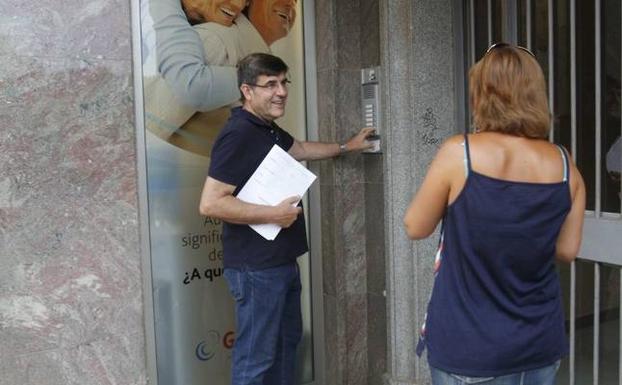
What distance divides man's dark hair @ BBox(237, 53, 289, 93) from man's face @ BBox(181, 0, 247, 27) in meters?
0.65

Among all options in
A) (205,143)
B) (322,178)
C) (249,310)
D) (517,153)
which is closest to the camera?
(517,153)

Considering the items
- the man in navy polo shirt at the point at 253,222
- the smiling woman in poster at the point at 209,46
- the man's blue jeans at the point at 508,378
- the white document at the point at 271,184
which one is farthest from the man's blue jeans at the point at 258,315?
the man's blue jeans at the point at 508,378

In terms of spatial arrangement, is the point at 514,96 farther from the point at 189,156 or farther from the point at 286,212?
the point at 189,156

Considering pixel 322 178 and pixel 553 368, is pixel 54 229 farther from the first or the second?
pixel 553 368

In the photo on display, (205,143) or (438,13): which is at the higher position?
(438,13)

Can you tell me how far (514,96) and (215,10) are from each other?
2317 millimetres

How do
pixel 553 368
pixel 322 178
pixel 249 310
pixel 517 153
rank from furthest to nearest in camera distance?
pixel 322 178, pixel 249 310, pixel 553 368, pixel 517 153

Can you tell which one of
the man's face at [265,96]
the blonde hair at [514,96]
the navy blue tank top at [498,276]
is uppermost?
the man's face at [265,96]

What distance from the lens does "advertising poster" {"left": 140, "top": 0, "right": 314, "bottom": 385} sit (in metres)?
3.81

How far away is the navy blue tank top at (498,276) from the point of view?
2.10 m

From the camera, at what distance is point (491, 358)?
2.15 meters

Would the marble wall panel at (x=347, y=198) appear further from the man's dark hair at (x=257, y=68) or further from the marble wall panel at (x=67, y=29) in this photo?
the marble wall panel at (x=67, y=29)

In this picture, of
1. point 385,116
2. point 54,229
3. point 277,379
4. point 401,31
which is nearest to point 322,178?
point 385,116

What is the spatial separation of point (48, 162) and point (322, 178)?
168 centimetres
